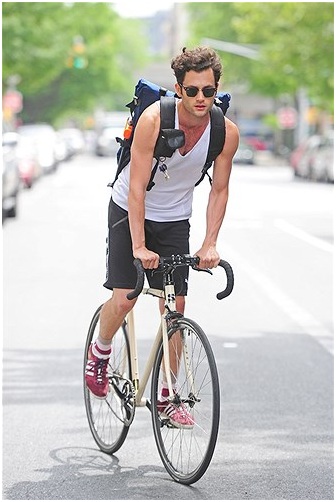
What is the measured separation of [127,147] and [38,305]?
6537 millimetres

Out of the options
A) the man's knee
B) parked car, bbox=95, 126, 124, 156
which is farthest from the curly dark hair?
parked car, bbox=95, 126, 124, 156

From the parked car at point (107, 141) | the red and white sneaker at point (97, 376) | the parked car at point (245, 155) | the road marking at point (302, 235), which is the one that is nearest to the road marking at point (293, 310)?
the road marking at point (302, 235)

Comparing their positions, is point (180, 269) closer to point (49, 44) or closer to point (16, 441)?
point (16, 441)

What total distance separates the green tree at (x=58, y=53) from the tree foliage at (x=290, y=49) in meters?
7.73

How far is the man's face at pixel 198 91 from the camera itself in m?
5.77

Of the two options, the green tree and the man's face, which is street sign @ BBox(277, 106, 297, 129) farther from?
the man's face

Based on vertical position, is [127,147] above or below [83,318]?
above

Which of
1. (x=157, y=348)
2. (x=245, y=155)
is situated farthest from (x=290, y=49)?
(x=157, y=348)

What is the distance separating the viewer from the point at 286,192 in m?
36.9

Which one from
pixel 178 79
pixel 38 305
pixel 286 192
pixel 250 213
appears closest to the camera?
pixel 178 79

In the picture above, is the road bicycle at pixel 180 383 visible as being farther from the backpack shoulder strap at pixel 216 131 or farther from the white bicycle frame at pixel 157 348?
the backpack shoulder strap at pixel 216 131

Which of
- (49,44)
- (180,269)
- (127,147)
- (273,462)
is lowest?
(273,462)

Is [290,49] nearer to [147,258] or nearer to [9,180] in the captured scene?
[9,180]

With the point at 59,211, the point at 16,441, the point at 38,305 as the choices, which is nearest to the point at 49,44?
the point at 59,211
